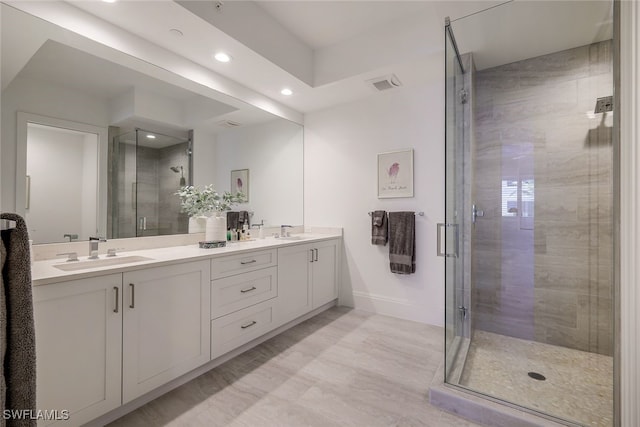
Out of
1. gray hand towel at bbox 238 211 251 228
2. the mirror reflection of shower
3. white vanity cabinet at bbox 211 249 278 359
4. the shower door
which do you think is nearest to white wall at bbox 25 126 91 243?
the mirror reflection of shower

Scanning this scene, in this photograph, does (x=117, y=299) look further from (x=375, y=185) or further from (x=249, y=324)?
(x=375, y=185)

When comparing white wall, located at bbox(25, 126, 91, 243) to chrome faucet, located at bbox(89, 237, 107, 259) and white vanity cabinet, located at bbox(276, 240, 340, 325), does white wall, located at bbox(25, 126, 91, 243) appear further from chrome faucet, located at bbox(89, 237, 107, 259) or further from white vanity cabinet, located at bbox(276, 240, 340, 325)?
white vanity cabinet, located at bbox(276, 240, 340, 325)

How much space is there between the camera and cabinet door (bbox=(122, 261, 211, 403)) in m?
1.57

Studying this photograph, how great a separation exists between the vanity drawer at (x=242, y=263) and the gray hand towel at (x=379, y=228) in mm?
1126

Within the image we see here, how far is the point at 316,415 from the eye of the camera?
1642 millimetres

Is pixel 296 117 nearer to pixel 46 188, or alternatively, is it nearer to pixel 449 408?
pixel 46 188

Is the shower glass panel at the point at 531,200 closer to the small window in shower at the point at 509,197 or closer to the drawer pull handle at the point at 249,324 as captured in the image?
the small window in shower at the point at 509,197

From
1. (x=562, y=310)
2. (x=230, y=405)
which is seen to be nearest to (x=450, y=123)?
(x=562, y=310)

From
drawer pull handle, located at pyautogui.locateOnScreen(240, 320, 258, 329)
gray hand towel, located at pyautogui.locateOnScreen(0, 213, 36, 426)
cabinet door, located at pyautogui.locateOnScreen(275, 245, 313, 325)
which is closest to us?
gray hand towel, located at pyautogui.locateOnScreen(0, 213, 36, 426)

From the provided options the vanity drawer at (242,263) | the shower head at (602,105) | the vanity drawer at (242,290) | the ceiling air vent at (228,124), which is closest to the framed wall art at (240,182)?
the ceiling air vent at (228,124)

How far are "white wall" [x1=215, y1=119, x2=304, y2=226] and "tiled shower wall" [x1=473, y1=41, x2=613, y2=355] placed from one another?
77.9 inches

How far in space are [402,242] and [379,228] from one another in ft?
0.92

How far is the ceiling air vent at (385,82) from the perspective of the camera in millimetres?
2773

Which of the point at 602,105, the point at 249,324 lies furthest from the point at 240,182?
the point at 602,105
